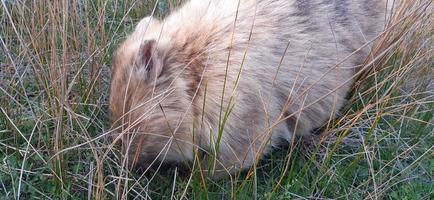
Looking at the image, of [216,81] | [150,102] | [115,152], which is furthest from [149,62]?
[115,152]

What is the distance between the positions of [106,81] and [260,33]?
0.96 meters

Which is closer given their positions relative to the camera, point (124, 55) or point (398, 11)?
point (124, 55)

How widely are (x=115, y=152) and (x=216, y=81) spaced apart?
1.87ft

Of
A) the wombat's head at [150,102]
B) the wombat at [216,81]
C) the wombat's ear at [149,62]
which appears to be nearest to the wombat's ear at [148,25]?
the wombat at [216,81]

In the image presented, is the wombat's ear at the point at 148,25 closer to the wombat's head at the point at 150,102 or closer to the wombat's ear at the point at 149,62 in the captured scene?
the wombat's head at the point at 150,102

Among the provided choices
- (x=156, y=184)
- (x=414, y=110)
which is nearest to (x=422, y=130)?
(x=414, y=110)

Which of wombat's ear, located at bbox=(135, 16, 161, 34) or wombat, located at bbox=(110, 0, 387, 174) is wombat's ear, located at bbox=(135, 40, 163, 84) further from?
wombat's ear, located at bbox=(135, 16, 161, 34)

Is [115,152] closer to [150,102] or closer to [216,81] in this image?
[150,102]

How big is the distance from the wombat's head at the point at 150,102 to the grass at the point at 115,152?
13 centimetres

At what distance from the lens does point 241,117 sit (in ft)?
8.48

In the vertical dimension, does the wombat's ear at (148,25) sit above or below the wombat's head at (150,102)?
above

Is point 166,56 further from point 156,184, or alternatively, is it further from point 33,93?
point 33,93

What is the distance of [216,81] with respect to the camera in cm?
258

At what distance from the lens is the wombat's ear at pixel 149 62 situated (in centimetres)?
251
